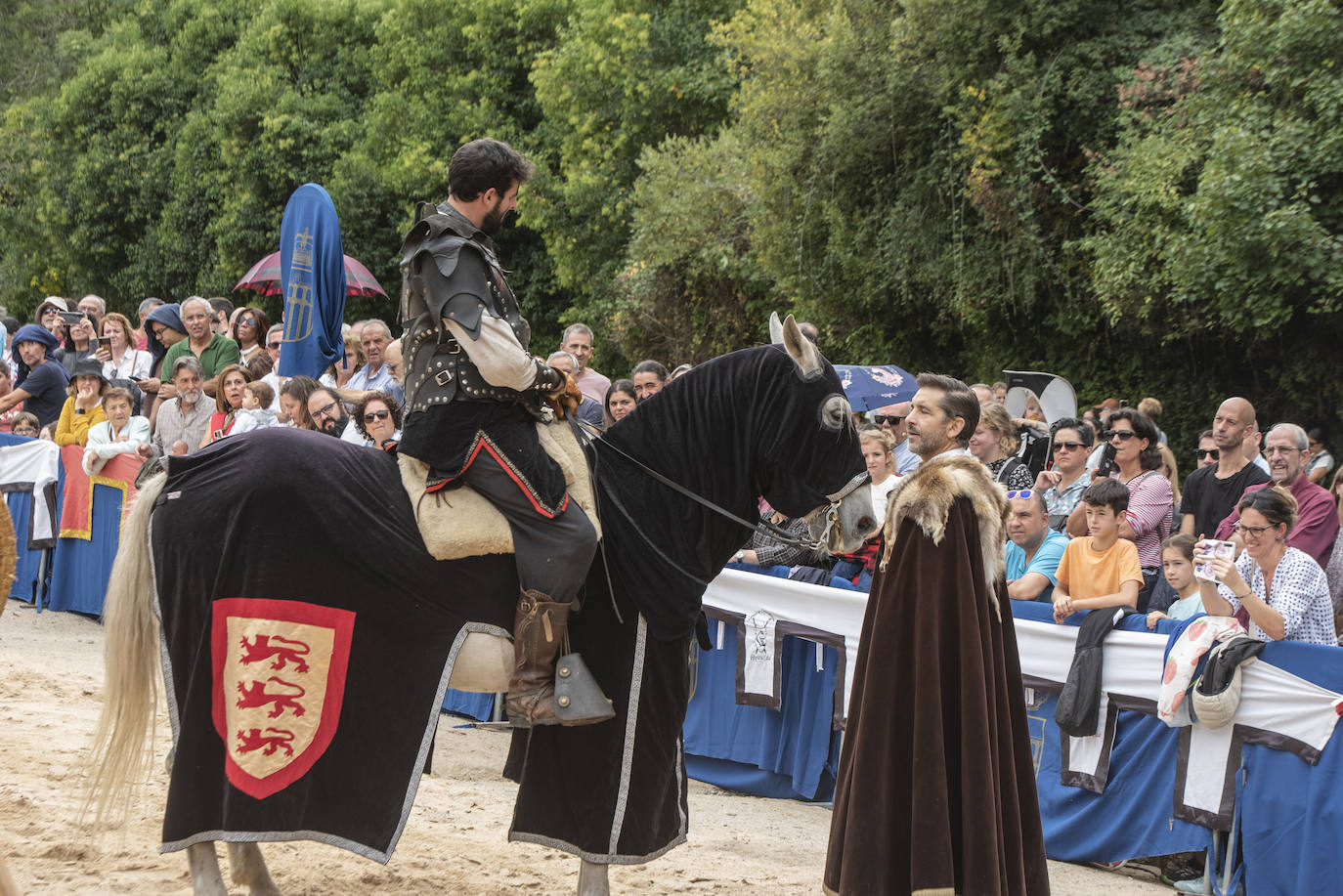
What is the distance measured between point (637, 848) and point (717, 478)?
128cm

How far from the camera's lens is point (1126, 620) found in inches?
219

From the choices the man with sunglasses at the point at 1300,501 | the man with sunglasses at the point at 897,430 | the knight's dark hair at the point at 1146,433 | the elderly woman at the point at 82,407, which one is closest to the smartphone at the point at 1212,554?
the man with sunglasses at the point at 1300,501

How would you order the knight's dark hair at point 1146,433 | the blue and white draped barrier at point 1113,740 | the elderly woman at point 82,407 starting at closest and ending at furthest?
1. the blue and white draped barrier at point 1113,740
2. the knight's dark hair at point 1146,433
3. the elderly woman at point 82,407

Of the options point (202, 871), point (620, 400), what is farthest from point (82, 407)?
point (202, 871)

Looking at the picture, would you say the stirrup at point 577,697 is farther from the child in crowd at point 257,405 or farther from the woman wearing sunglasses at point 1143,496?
the child in crowd at point 257,405

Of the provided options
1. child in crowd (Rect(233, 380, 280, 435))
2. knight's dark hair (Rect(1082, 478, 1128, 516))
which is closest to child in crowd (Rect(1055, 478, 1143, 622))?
knight's dark hair (Rect(1082, 478, 1128, 516))

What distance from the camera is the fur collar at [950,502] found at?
387 centimetres

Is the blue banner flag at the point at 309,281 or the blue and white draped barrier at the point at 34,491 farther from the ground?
the blue banner flag at the point at 309,281

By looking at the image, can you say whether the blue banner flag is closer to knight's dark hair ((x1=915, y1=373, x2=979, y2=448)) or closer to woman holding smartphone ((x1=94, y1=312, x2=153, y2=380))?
woman holding smartphone ((x1=94, y1=312, x2=153, y2=380))

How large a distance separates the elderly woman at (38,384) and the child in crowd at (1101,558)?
32.0 ft

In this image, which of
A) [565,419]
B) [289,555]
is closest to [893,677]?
[565,419]

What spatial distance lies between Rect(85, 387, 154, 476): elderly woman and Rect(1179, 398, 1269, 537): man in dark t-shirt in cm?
769

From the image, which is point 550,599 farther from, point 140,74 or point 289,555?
point 140,74

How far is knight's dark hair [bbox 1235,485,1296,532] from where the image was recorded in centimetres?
537
